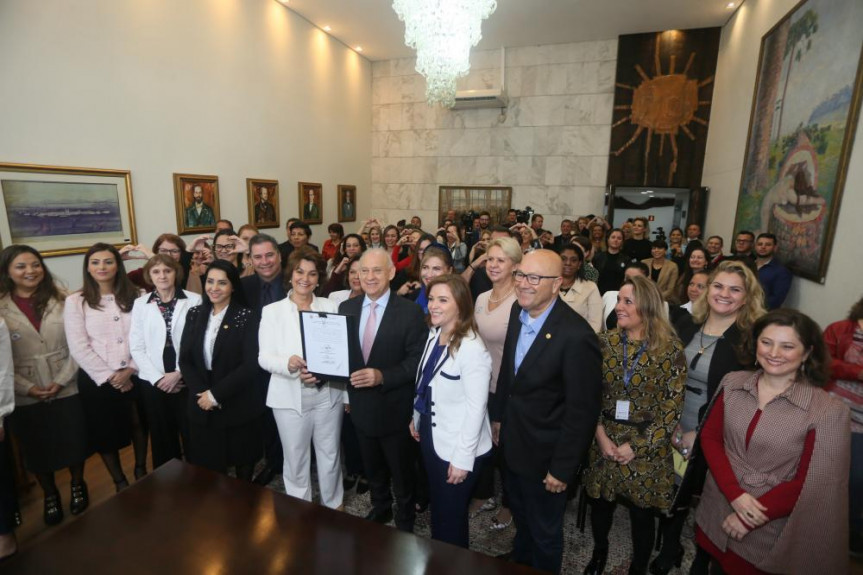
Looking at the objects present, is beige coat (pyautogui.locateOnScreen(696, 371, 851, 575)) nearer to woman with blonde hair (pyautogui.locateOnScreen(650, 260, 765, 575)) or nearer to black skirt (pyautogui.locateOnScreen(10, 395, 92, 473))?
woman with blonde hair (pyautogui.locateOnScreen(650, 260, 765, 575))

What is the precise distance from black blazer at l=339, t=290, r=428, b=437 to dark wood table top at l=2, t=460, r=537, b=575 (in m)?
0.87

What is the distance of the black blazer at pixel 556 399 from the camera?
1893 mm

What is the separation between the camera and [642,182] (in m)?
9.45

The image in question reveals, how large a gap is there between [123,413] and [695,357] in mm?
3956

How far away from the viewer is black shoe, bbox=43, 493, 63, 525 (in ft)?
9.62

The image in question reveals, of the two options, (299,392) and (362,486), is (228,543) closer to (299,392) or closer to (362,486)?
(299,392)

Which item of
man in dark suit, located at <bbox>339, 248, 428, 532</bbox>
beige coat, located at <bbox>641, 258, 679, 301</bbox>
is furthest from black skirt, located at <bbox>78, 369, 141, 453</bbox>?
beige coat, located at <bbox>641, 258, 679, 301</bbox>

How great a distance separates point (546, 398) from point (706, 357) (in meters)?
1.07

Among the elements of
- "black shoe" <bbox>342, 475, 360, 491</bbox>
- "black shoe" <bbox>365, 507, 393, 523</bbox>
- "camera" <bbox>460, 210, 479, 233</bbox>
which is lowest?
"black shoe" <bbox>342, 475, 360, 491</bbox>

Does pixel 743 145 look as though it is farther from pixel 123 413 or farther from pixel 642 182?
pixel 123 413

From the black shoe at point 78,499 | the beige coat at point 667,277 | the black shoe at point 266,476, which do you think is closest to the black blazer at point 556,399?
the black shoe at point 266,476

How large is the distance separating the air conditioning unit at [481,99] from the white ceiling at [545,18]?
1.16 m

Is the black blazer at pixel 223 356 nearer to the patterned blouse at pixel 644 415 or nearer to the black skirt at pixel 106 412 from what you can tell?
the black skirt at pixel 106 412

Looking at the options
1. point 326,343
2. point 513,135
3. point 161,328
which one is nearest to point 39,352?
point 161,328
